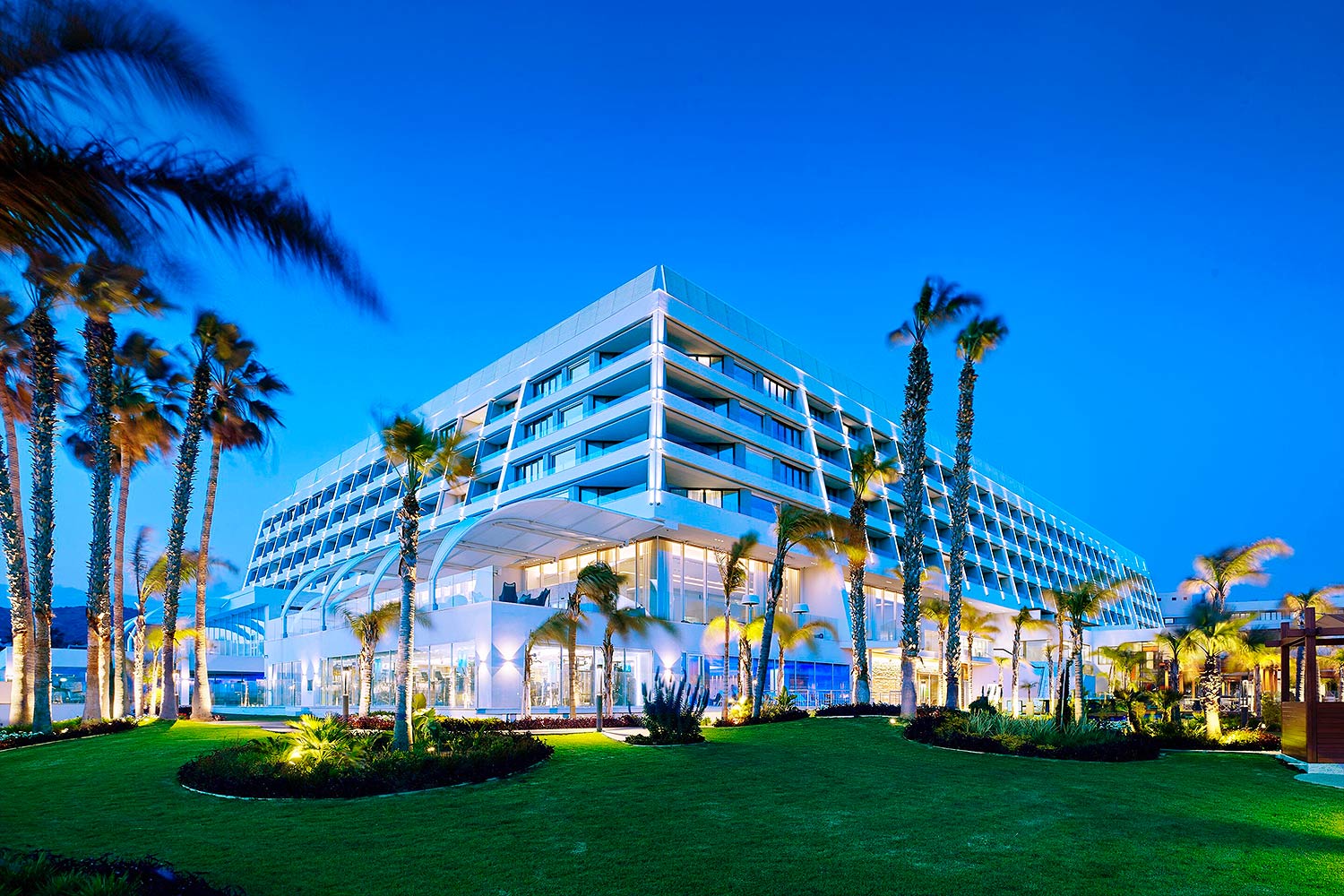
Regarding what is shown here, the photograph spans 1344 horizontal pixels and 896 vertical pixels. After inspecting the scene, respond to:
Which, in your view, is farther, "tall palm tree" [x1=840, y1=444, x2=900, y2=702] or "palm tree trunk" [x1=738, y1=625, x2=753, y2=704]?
"palm tree trunk" [x1=738, y1=625, x2=753, y2=704]

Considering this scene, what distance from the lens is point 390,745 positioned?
17.7 meters

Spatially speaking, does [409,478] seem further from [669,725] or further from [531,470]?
[531,470]

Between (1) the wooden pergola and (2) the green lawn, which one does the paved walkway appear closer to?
(2) the green lawn

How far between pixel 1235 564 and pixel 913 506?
1868cm

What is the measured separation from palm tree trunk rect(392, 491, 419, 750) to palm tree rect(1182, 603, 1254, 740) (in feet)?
69.8

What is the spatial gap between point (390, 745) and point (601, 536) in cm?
2435

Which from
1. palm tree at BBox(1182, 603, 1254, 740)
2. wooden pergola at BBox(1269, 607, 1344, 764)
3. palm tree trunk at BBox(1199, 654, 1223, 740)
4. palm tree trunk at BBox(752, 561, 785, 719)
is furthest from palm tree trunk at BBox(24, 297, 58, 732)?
palm tree at BBox(1182, 603, 1254, 740)

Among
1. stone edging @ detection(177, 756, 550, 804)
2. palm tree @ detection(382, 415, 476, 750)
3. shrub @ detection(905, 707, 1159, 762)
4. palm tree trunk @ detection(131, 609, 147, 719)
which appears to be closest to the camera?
stone edging @ detection(177, 756, 550, 804)

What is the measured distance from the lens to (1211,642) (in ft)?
88.0

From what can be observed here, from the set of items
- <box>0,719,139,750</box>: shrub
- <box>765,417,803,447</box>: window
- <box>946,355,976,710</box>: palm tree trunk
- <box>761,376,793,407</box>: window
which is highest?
<box>761,376,793,407</box>: window

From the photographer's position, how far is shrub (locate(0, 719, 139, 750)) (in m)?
24.0

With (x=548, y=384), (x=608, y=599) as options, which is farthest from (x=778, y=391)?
(x=608, y=599)

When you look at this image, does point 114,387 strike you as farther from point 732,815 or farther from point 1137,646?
point 1137,646

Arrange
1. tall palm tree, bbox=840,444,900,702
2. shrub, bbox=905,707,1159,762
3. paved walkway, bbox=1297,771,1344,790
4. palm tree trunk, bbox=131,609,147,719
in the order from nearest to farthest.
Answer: paved walkway, bbox=1297,771,1344,790 < shrub, bbox=905,707,1159,762 < tall palm tree, bbox=840,444,900,702 < palm tree trunk, bbox=131,609,147,719
